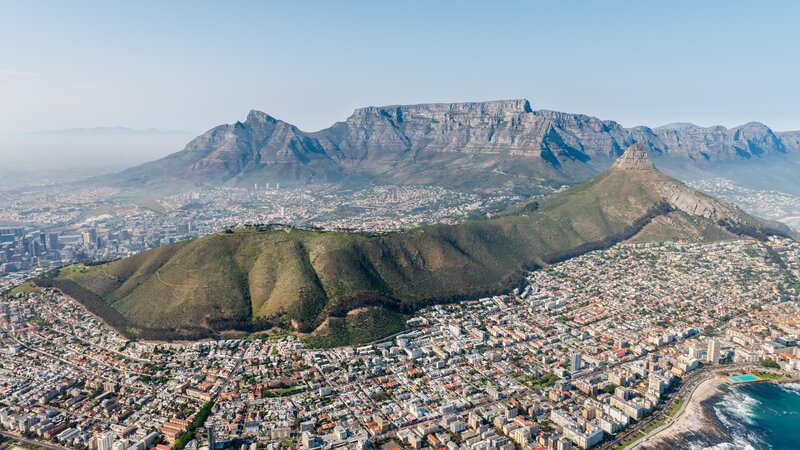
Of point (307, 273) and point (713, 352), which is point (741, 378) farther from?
point (307, 273)

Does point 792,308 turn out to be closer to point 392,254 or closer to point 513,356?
point 513,356

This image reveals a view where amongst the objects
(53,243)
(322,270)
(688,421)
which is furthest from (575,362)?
(53,243)

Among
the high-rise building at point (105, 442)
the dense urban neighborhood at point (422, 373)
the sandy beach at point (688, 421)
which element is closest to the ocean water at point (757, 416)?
the sandy beach at point (688, 421)

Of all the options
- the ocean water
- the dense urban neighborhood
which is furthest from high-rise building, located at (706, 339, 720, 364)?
the ocean water

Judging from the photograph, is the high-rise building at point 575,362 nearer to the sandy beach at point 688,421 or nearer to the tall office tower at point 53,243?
the sandy beach at point 688,421

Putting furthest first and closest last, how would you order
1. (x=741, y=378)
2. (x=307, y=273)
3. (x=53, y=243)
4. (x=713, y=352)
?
(x=53, y=243), (x=307, y=273), (x=713, y=352), (x=741, y=378)
